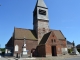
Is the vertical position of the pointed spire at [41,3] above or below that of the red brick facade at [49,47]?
above

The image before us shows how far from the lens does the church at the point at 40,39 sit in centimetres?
3030

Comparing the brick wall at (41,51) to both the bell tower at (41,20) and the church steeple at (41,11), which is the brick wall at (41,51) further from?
the church steeple at (41,11)

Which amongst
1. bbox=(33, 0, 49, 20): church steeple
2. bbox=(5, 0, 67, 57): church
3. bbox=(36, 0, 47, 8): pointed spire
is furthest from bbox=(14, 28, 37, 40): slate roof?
bbox=(36, 0, 47, 8): pointed spire

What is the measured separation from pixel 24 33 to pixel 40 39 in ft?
19.1

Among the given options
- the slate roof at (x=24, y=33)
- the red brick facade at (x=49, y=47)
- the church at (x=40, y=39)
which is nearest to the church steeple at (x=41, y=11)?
the church at (x=40, y=39)

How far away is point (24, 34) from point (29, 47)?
15.3 ft

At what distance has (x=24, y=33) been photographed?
34.2 metres

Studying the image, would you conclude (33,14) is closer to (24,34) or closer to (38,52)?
(24,34)

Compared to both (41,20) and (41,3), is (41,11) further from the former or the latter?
(41,3)

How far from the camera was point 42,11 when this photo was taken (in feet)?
120

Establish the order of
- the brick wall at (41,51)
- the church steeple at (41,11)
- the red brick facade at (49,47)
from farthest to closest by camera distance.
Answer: the church steeple at (41,11)
the brick wall at (41,51)
the red brick facade at (49,47)

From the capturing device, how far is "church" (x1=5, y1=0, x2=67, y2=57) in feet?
99.4

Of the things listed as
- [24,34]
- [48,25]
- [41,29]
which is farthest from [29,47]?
[48,25]

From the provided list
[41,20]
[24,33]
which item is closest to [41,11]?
[41,20]
